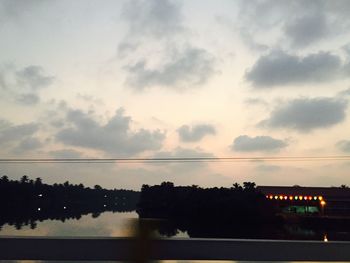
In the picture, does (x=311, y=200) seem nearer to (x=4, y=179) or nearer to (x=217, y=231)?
(x=217, y=231)

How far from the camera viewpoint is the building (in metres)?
56.1

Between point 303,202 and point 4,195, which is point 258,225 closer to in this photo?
point 303,202

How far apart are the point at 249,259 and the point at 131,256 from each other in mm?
2797

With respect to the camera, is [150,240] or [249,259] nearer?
[150,240]

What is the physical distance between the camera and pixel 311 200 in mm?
57406

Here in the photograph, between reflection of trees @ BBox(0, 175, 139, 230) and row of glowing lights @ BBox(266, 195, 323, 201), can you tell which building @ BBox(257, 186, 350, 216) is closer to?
row of glowing lights @ BBox(266, 195, 323, 201)

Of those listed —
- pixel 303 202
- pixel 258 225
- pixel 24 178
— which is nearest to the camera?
pixel 258 225

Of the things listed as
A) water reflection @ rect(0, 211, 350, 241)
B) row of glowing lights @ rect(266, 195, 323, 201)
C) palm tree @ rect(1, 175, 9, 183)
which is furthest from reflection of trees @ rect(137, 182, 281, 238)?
palm tree @ rect(1, 175, 9, 183)

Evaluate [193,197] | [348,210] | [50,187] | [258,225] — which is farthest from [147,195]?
[50,187]

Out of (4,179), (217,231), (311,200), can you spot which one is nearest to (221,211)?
(217,231)

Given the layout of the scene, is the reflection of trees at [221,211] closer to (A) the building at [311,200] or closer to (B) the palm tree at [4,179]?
(A) the building at [311,200]

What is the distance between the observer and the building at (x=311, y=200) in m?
56.1

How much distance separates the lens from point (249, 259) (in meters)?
4.27

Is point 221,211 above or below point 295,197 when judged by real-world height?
below
